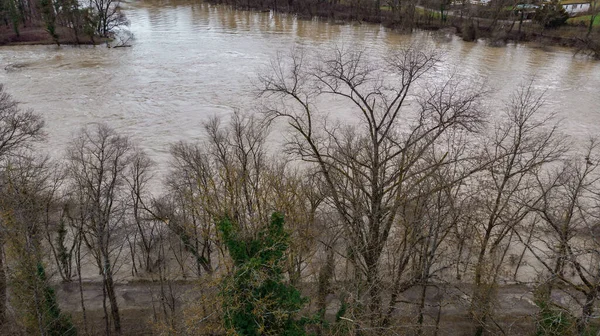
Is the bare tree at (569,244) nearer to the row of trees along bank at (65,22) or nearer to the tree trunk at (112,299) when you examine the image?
the tree trunk at (112,299)

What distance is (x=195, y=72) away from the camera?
45094mm

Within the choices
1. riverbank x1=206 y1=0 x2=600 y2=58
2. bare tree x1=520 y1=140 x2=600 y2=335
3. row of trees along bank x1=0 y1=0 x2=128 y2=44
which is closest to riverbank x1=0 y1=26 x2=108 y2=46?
row of trees along bank x1=0 y1=0 x2=128 y2=44

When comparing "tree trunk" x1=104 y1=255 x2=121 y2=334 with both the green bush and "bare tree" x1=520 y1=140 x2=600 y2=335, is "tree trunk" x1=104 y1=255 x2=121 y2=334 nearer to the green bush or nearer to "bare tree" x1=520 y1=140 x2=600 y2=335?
the green bush

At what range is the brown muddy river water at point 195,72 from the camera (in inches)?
1385

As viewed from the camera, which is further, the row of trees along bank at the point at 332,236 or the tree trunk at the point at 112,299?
the tree trunk at the point at 112,299

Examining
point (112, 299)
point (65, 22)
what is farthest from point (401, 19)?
point (112, 299)

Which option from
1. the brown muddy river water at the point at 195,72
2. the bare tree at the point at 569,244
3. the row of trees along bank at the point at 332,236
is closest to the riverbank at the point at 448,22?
the brown muddy river water at the point at 195,72

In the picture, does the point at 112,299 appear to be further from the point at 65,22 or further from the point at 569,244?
the point at 65,22

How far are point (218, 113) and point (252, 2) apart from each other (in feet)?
147

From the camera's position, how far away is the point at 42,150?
29.6m

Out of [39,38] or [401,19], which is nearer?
[39,38]

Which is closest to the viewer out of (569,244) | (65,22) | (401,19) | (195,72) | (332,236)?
(569,244)

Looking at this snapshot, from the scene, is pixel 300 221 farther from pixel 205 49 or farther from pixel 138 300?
pixel 205 49

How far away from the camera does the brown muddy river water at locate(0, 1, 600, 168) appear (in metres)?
35.2
